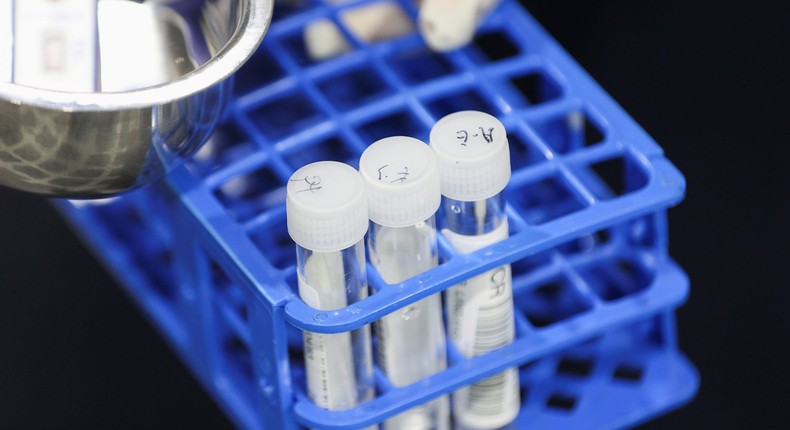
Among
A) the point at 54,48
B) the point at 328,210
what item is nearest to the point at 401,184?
the point at 328,210

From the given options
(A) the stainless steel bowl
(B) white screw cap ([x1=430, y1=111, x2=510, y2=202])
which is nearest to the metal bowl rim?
(A) the stainless steel bowl

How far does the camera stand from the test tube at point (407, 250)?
74 centimetres

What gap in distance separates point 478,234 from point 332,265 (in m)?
0.08

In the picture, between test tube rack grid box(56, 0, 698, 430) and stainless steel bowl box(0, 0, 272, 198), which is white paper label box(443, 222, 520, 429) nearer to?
test tube rack grid box(56, 0, 698, 430)

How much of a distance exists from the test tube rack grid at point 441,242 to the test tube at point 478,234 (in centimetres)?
1

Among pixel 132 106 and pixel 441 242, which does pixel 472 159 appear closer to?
pixel 441 242

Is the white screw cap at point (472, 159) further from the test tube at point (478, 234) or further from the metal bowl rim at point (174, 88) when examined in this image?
the metal bowl rim at point (174, 88)

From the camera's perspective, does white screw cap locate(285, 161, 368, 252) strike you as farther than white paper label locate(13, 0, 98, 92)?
No

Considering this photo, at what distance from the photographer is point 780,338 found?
0.94m

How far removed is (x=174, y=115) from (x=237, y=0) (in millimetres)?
85

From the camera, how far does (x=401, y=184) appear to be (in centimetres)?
73

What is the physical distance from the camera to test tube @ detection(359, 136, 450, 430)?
2.41 feet

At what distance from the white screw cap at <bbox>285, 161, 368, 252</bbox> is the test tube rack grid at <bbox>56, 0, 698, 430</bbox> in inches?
1.5

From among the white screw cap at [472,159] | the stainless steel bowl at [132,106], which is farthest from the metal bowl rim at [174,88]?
the white screw cap at [472,159]
